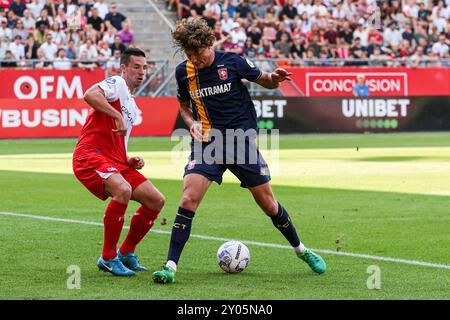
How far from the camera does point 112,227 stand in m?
9.03

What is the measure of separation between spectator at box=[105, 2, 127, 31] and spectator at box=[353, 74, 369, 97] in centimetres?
835

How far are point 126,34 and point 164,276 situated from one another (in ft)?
87.0

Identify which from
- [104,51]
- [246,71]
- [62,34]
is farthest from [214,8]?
[246,71]

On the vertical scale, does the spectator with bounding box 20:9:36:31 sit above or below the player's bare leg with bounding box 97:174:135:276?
above

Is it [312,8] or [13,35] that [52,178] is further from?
[312,8]

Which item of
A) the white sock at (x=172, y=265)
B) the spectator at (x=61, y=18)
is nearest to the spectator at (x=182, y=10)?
the spectator at (x=61, y=18)

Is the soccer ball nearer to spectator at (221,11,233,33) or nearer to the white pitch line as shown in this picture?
the white pitch line

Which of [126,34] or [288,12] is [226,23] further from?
[126,34]

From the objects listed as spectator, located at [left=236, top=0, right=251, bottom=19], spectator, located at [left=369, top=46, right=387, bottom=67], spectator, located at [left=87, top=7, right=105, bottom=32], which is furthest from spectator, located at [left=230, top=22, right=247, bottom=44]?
spectator, located at [left=369, top=46, right=387, bottom=67]

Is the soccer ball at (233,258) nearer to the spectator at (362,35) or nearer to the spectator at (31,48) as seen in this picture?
the spectator at (31,48)

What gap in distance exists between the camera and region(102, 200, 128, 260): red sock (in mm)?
9023

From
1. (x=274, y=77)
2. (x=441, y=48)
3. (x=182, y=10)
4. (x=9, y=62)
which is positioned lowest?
(x=441, y=48)

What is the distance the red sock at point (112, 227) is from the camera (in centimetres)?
902

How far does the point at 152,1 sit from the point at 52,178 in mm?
19137
